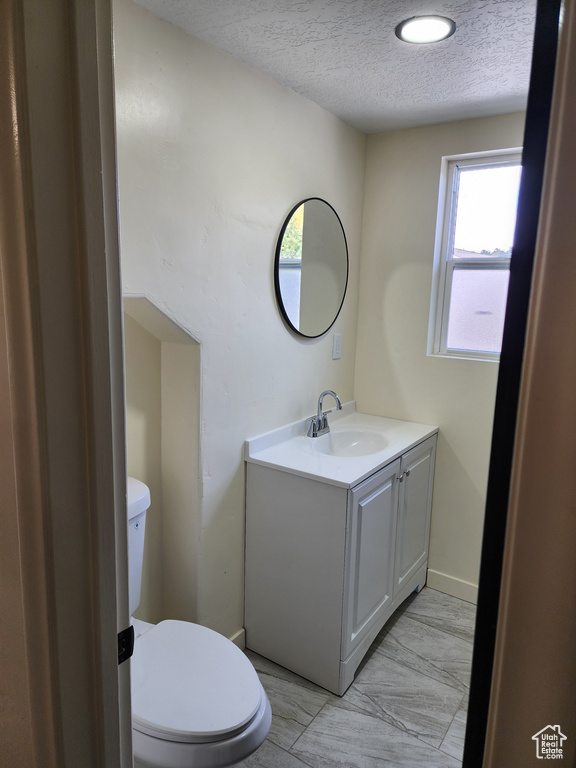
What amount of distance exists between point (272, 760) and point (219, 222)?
1825 millimetres

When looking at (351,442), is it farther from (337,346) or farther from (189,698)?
(189,698)

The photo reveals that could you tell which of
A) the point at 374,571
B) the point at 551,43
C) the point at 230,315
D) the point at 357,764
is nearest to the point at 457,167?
the point at 230,315

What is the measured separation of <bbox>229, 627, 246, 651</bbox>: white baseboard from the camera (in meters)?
2.19

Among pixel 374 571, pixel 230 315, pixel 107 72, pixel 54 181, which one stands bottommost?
pixel 374 571

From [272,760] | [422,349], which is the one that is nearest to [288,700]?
[272,760]

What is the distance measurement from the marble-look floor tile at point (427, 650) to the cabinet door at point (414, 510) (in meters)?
0.18

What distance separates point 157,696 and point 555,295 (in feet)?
4.71

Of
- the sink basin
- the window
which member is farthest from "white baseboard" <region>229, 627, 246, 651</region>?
the window

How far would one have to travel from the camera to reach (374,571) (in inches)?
84.0

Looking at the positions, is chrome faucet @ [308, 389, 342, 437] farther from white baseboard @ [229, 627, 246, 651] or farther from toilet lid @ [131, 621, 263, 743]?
toilet lid @ [131, 621, 263, 743]

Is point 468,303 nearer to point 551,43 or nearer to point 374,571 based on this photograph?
point 374,571

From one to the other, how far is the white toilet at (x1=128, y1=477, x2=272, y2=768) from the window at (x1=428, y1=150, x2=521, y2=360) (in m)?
1.72

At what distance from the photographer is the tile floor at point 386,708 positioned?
173 cm

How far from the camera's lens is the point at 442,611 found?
2.53 m
